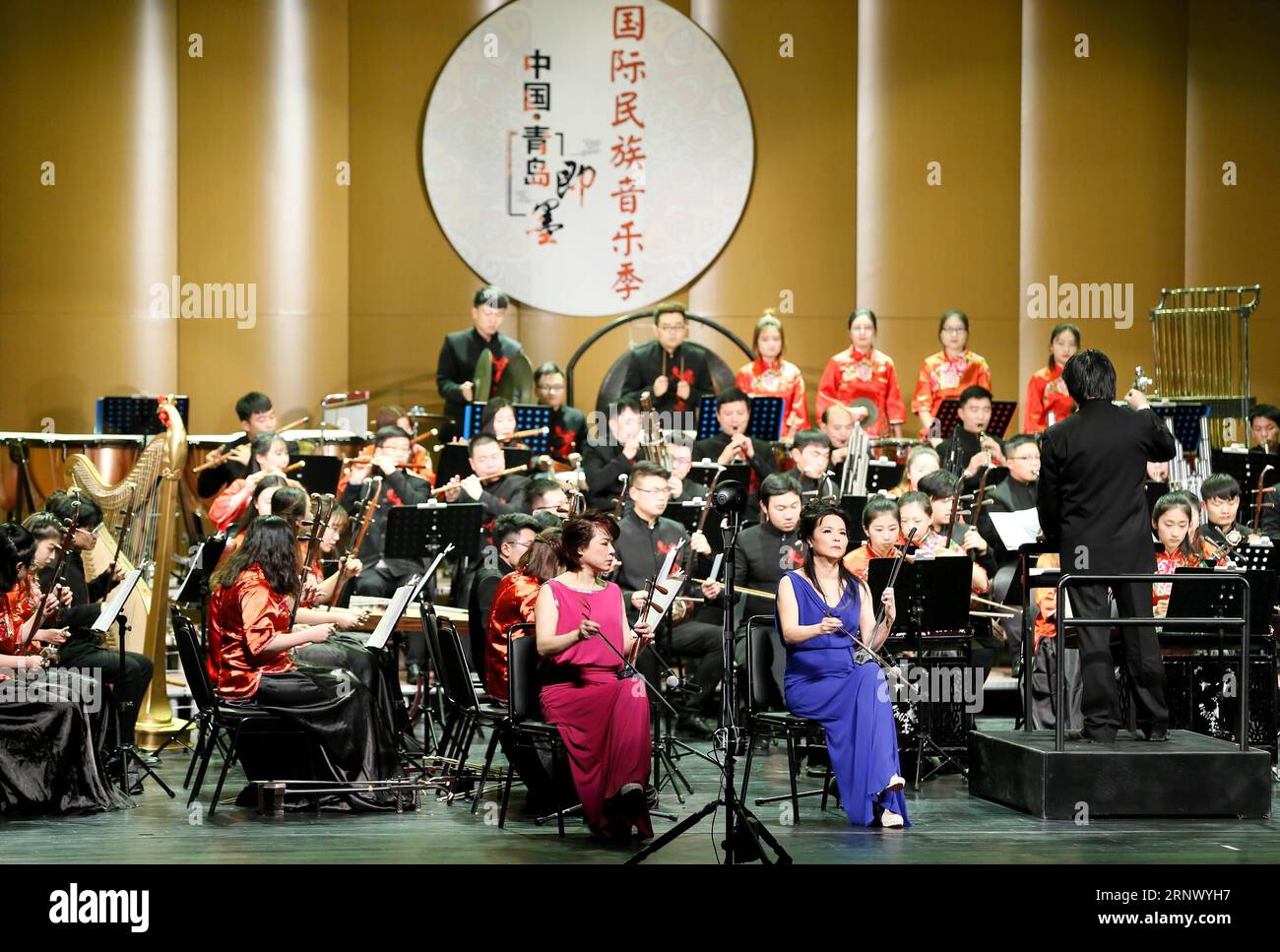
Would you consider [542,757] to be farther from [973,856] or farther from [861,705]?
[973,856]

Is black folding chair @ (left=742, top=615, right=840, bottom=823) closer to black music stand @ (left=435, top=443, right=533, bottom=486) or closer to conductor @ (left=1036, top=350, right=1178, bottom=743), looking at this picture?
conductor @ (left=1036, top=350, right=1178, bottom=743)

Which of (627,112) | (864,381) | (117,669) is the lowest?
(117,669)

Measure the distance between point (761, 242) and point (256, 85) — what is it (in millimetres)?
3905

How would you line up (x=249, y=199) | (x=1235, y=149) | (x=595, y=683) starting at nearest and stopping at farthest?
1. (x=595, y=683)
2. (x=249, y=199)
3. (x=1235, y=149)

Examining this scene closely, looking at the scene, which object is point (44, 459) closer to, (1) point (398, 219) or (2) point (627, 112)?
(1) point (398, 219)

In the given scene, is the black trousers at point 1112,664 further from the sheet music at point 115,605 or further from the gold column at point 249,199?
the gold column at point 249,199

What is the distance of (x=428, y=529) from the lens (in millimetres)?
8023

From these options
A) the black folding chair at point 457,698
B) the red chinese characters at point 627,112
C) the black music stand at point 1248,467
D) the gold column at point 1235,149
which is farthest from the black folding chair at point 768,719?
the gold column at point 1235,149

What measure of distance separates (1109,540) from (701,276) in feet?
22.5

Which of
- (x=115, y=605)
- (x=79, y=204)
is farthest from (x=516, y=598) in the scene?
(x=79, y=204)

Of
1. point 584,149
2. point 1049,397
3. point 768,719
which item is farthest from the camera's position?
point 584,149

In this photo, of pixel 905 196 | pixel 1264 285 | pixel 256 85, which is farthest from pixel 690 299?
pixel 1264 285

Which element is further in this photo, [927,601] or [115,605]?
[927,601]

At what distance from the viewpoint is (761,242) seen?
12586 millimetres
